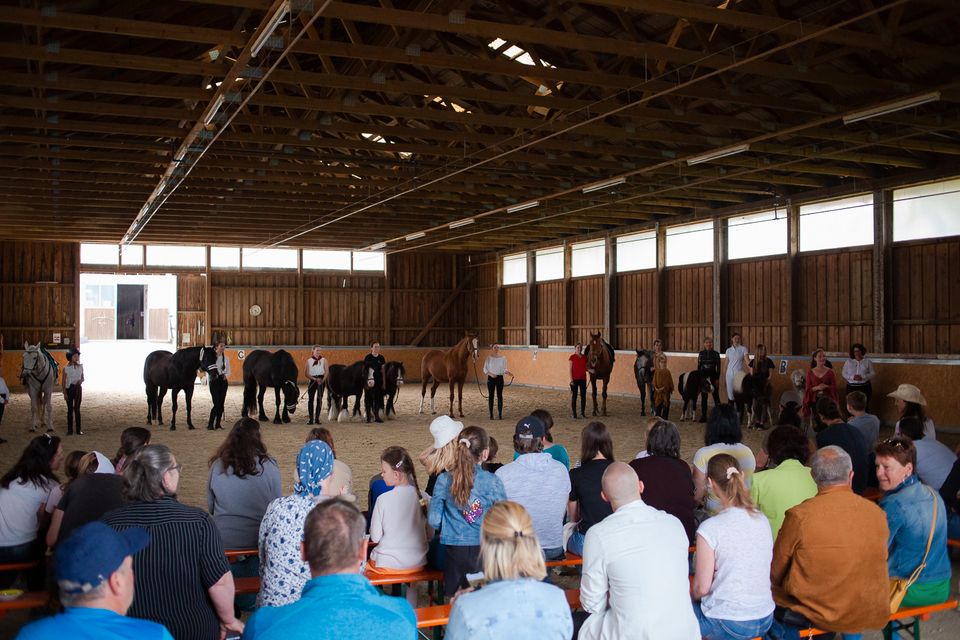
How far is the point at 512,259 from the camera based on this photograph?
2820 centimetres

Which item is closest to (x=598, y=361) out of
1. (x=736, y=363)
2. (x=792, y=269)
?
(x=736, y=363)

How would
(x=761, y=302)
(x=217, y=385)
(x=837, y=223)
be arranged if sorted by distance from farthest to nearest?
(x=761, y=302) → (x=837, y=223) → (x=217, y=385)

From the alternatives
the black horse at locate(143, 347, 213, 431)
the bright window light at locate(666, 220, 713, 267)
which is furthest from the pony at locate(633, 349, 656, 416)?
the black horse at locate(143, 347, 213, 431)

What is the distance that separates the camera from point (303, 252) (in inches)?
1110

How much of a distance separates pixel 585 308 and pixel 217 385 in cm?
1288

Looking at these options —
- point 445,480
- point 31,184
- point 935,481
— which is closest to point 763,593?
point 445,480

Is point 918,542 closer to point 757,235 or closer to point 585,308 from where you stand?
point 757,235

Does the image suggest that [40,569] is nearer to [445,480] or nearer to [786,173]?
[445,480]

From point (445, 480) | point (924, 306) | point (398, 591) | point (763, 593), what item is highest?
point (924, 306)

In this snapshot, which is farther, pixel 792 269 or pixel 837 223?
pixel 792 269

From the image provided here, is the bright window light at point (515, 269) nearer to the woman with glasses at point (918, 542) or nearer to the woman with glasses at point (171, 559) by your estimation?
the woman with glasses at point (918, 542)

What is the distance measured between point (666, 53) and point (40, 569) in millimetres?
7544

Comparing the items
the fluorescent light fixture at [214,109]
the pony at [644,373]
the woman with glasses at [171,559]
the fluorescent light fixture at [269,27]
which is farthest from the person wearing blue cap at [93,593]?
the pony at [644,373]

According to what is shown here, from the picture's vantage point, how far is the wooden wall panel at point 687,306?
1952 cm
